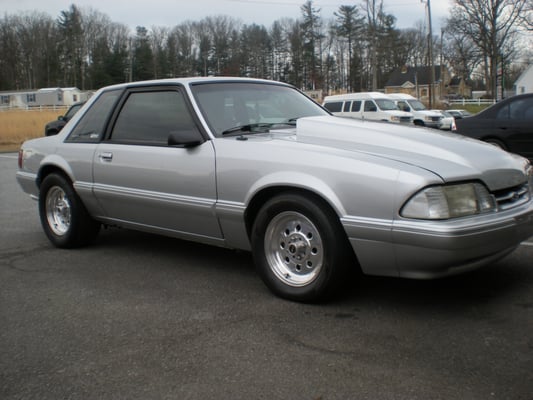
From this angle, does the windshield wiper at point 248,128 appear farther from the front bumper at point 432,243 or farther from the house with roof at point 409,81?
the house with roof at point 409,81

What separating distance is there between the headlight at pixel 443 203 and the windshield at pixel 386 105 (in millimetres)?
18580

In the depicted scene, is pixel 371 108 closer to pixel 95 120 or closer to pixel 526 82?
pixel 95 120

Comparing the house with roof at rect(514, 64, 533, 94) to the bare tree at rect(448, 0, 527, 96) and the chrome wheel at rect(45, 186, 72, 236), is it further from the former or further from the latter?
Result: the chrome wheel at rect(45, 186, 72, 236)

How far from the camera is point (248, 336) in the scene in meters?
3.21

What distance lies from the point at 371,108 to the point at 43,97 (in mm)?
59192

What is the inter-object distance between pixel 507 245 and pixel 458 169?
60 centimetres

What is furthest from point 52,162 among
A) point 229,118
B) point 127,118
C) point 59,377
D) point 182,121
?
point 59,377

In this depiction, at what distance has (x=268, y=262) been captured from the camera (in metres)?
3.86

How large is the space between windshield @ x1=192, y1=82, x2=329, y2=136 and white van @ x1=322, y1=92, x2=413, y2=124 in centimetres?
1639

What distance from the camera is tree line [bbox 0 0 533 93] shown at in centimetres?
6775

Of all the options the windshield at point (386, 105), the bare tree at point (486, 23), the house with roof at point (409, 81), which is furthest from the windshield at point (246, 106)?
the house with roof at point (409, 81)

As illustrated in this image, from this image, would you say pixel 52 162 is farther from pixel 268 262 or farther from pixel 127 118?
pixel 268 262

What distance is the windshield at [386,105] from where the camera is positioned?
21391 millimetres

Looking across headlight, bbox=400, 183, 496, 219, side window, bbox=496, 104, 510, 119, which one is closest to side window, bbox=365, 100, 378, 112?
side window, bbox=496, 104, 510, 119
